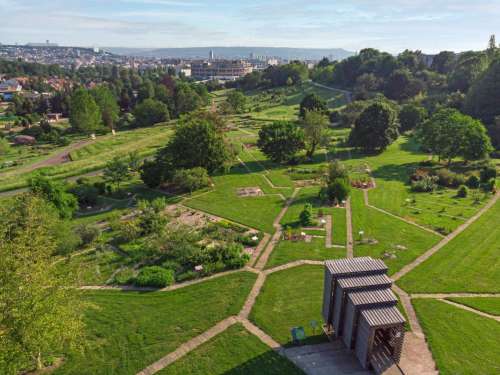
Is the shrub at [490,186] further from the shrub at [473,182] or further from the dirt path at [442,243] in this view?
the dirt path at [442,243]

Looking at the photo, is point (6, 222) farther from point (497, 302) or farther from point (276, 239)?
point (497, 302)

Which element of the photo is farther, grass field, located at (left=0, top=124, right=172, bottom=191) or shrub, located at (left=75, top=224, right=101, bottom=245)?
grass field, located at (left=0, top=124, right=172, bottom=191)

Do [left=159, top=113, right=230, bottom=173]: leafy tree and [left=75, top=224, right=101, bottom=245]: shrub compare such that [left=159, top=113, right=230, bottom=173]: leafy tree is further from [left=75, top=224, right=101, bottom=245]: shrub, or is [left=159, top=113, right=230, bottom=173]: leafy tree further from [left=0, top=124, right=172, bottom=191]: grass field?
[left=75, top=224, right=101, bottom=245]: shrub

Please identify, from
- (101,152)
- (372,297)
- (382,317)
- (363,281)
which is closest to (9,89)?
(101,152)

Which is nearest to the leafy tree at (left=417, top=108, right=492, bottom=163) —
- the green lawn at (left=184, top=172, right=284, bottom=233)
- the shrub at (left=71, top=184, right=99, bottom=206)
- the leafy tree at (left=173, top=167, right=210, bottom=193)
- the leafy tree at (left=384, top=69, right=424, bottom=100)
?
the green lawn at (left=184, top=172, right=284, bottom=233)

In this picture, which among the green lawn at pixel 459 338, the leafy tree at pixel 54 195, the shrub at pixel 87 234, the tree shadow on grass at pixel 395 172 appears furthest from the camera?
the tree shadow on grass at pixel 395 172

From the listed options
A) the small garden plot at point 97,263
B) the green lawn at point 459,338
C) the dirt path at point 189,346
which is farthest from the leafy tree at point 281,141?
the dirt path at point 189,346

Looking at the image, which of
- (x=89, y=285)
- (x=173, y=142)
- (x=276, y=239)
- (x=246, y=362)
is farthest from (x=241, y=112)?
(x=246, y=362)
